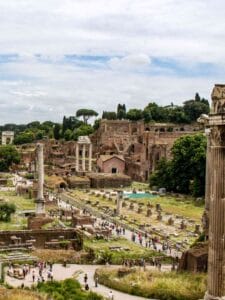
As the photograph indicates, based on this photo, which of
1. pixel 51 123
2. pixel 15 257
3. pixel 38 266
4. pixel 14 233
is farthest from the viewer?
pixel 51 123

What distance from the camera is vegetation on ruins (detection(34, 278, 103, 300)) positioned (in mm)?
22897

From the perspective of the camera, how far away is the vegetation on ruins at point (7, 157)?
9975cm

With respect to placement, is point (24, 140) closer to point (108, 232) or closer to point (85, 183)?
point (85, 183)

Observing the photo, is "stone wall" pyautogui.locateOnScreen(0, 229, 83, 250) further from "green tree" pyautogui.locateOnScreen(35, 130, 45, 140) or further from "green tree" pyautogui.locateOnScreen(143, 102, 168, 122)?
"green tree" pyautogui.locateOnScreen(35, 130, 45, 140)

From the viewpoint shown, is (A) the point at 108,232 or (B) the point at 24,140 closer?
(A) the point at 108,232

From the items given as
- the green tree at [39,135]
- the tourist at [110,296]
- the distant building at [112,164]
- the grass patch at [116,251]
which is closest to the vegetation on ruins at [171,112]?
the green tree at [39,135]

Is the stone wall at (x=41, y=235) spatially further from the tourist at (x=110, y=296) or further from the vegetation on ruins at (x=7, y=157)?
the vegetation on ruins at (x=7, y=157)

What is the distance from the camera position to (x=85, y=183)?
254 feet

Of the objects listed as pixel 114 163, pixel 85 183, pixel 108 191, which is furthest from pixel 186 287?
pixel 114 163

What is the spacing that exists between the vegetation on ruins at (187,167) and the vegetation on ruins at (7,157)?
38233 mm

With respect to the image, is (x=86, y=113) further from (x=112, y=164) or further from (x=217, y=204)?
(x=217, y=204)

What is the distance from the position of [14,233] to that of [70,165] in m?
56.0

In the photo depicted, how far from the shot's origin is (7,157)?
99.8 metres

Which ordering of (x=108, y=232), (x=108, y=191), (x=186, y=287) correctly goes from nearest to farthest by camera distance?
1. (x=186, y=287)
2. (x=108, y=232)
3. (x=108, y=191)
